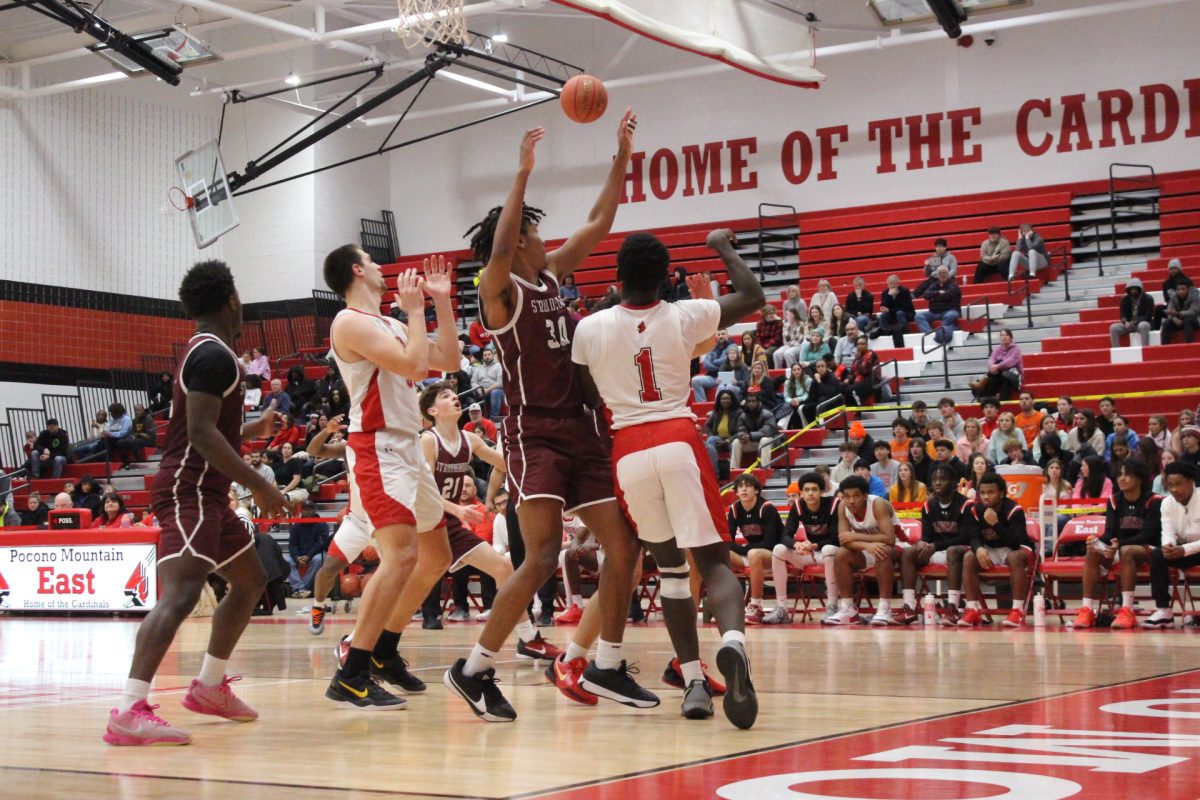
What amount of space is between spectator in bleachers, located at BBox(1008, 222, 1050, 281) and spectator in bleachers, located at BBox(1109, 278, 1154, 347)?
8.13ft

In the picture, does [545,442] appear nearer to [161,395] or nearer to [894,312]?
[894,312]

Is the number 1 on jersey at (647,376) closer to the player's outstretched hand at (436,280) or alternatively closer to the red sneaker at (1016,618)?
the player's outstretched hand at (436,280)

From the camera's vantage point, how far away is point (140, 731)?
4.72m

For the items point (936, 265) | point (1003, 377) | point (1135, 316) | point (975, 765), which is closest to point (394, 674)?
point (975, 765)

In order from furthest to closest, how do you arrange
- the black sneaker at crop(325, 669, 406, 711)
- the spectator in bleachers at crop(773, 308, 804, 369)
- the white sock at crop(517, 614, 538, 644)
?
the spectator in bleachers at crop(773, 308, 804, 369), the white sock at crop(517, 614, 538, 644), the black sneaker at crop(325, 669, 406, 711)

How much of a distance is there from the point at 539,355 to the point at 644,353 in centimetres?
55

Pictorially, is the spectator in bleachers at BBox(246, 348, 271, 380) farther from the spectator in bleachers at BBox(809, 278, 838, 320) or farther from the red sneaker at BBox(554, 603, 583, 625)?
the red sneaker at BBox(554, 603, 583, 625)

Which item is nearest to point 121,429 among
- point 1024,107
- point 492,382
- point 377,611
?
point 492,382

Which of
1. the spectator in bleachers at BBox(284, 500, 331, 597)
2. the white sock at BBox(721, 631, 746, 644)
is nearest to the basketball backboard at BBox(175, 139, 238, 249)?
the spectator in bleachers at BBox(284, 500, 331, 597)

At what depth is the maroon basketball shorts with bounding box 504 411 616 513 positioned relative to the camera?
5496mm

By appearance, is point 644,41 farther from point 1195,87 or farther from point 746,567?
point 746,567

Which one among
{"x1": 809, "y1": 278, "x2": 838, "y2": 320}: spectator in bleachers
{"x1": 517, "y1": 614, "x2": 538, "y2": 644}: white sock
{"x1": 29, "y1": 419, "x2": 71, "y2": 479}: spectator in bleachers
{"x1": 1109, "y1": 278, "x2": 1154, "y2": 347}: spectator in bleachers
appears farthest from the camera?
{"x1": 29, "y1": 419, "x2": 71, "y2": 479}: spectator in bleachers

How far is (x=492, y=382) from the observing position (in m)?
21.9

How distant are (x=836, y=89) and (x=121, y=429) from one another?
13549 mm
